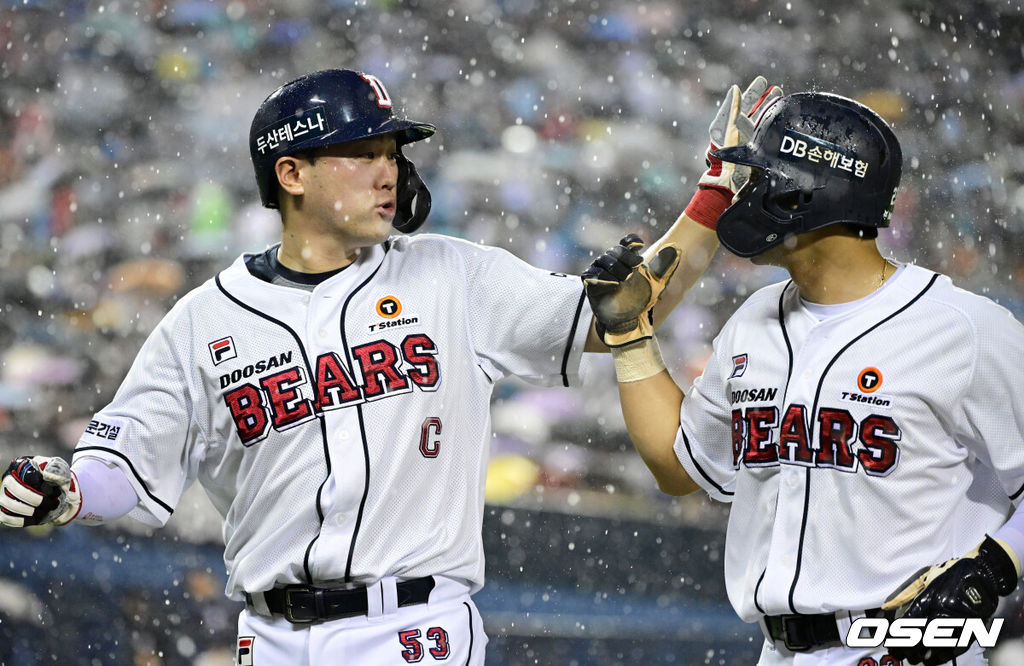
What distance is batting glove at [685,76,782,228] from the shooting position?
8.63 ft

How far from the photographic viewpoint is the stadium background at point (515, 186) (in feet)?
20.1

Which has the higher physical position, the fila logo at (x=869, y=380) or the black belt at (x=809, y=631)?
the fila logo at (x=869, y=380)

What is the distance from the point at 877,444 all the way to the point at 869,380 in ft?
0.39

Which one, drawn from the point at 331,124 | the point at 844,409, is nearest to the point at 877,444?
the point at 844,409

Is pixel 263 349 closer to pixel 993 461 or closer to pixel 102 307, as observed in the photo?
pixel 993 461

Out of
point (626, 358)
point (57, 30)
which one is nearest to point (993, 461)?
point (626, 358)

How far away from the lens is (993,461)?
2166mm

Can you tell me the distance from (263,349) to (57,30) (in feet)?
18.9

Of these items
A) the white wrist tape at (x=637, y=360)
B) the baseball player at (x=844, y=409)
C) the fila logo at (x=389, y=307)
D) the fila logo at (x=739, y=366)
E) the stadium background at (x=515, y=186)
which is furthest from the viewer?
the stadium background at (x=515, y=186)

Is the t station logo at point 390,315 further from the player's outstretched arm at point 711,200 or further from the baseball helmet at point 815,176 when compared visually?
the baseball helmet at point 815,176

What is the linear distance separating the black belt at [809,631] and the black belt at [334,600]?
75 centimetres

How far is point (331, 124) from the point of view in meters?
2.77

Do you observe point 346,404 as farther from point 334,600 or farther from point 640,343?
point 640,343

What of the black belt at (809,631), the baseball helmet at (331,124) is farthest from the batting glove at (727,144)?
the black belt at (809,631)
